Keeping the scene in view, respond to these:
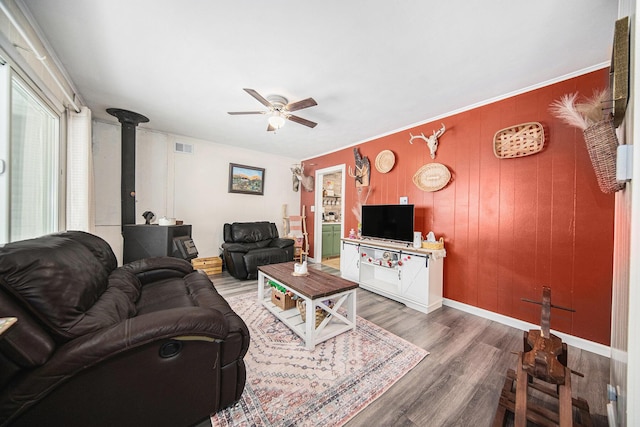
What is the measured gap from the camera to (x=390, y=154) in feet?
11.7

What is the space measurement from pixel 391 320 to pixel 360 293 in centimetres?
85

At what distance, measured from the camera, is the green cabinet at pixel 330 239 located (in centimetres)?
540

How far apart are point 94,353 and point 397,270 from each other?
299 centimetres

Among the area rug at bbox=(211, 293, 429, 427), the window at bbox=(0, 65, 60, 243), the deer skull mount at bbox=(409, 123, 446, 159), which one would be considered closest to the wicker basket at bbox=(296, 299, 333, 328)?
the area rug at bbox=(211, 293, 429, 427)

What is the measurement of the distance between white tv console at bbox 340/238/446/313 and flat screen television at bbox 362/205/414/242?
0.12 meters

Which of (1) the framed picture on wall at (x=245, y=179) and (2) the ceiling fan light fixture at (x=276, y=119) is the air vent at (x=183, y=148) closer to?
(1) the framed picture on wall at (x=245, y=179)

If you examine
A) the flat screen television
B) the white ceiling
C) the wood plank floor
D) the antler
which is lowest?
the wood plank floor

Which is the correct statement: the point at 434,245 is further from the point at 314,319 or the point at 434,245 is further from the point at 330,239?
the point at 330,239

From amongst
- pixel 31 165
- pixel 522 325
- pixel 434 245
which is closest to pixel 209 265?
pixel 31 165

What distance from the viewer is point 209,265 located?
13.4 feet

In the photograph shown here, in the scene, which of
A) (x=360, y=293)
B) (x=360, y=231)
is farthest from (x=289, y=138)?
(x=360, y=293)

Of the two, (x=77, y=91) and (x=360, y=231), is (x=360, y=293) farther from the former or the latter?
(x=77, y=91)

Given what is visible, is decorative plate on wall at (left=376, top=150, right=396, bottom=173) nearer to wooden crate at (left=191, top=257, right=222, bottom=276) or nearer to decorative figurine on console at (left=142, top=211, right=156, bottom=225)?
wooden crate at (left=191, top=257, right=222, bottom=276)

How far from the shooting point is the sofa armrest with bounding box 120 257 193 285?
2105 mm
